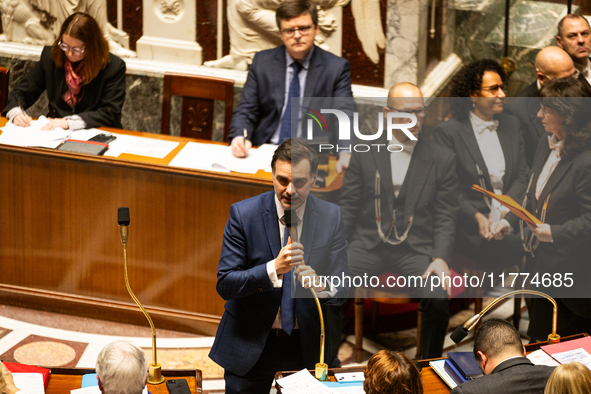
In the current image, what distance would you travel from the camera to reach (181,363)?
411cm

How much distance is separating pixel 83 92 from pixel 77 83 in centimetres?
7

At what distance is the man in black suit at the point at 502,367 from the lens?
8.20ft

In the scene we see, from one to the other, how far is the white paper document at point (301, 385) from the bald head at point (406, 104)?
1.09m

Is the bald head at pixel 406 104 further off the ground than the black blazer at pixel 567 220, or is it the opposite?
the bald head at pixel 406 104

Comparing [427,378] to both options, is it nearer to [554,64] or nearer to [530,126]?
[530,126]

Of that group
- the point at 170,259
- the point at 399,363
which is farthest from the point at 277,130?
the point at 399,363

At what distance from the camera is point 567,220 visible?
3139mm

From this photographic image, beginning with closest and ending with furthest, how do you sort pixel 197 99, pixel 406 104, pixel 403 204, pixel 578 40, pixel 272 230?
pixel 272 230, pixel 403 204, pixel 406 104, pixel 578 40, pixel 197 99

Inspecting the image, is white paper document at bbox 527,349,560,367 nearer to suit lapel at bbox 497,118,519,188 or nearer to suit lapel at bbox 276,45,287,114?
suit lapel at bbox 497,118,519,188

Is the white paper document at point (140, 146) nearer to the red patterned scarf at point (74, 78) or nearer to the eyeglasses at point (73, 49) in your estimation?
the red patterned scarf at point (74, 78)

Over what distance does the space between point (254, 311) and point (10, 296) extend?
2.24m

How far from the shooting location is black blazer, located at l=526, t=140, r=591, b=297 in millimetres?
3115

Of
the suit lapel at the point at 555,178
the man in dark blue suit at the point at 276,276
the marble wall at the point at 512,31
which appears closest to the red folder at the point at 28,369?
the man in dark blue suit at the point at 276,276

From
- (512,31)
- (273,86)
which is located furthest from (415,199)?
(512,31)
